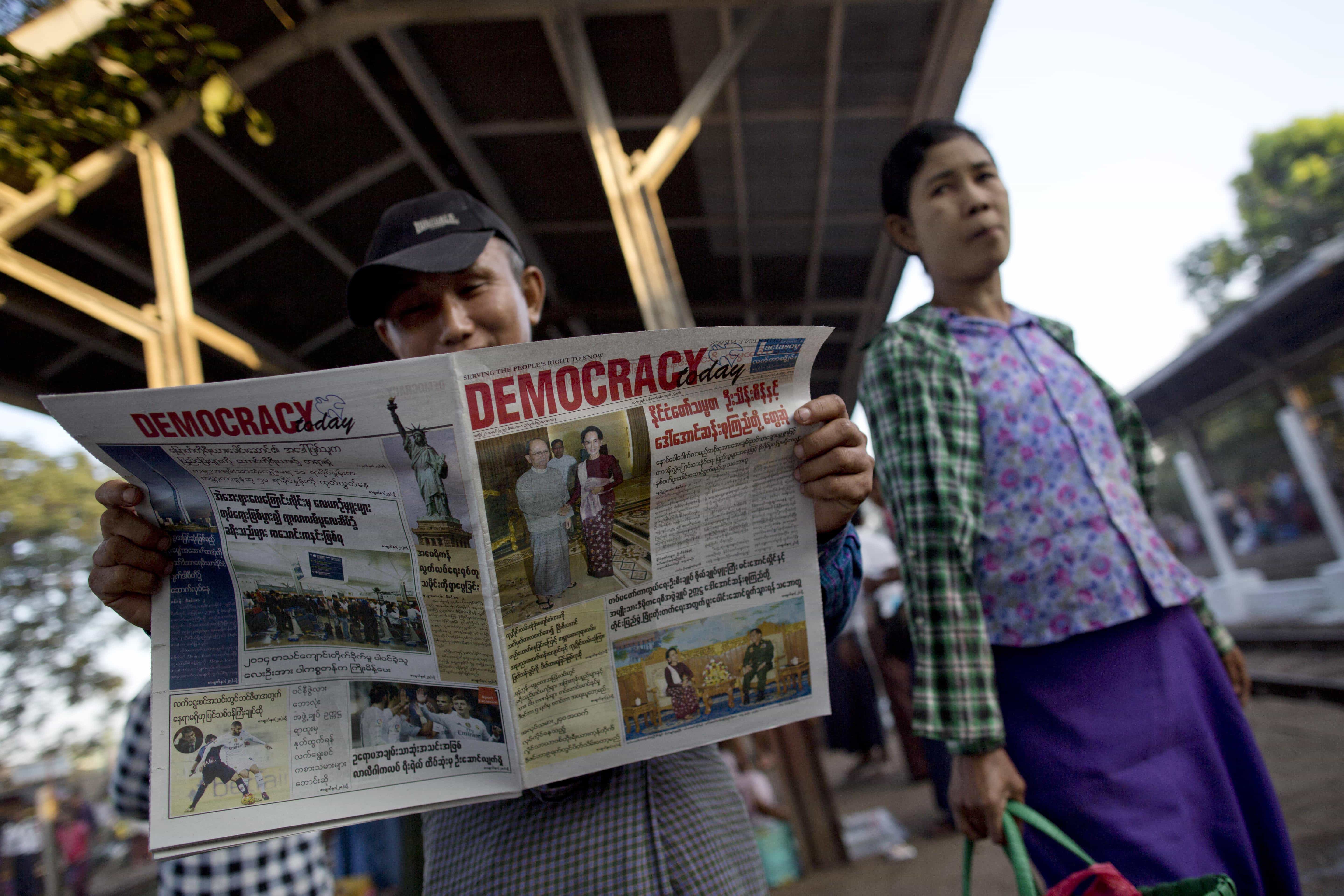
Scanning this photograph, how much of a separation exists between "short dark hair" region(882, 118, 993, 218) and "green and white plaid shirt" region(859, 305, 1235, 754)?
286 millimetres

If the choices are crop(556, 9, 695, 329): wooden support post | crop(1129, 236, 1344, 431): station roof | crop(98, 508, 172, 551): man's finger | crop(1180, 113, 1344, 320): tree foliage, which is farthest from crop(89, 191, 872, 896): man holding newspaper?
crop(1180, 113, 1344, 320): tree foliage

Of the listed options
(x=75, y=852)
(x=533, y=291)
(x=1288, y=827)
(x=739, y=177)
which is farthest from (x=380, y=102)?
(x=75, y=852)

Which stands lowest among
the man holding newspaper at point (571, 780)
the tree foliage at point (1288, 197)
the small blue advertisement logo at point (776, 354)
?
the man holding newspaper at point (571, 780)

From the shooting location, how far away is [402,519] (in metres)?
0.81

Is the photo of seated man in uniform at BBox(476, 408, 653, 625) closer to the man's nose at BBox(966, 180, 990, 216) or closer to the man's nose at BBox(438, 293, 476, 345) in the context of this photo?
the man's nose at BBox(438, 293, 476, 345)

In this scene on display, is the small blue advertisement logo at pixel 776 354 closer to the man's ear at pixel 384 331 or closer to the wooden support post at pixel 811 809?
the man's ear at pixel 384 331

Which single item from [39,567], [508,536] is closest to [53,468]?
[39,567]

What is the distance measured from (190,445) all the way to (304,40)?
3250 millimetres

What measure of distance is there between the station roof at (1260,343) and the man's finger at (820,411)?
895 centimetres

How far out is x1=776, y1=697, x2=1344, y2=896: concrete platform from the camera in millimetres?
2596

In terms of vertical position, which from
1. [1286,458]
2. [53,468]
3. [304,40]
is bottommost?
[1286,458]

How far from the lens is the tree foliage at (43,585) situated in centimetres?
1295

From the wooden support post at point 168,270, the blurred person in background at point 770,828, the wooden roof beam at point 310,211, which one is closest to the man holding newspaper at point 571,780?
the wooden support post at point 168,270

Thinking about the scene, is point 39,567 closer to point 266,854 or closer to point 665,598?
point 266,854
